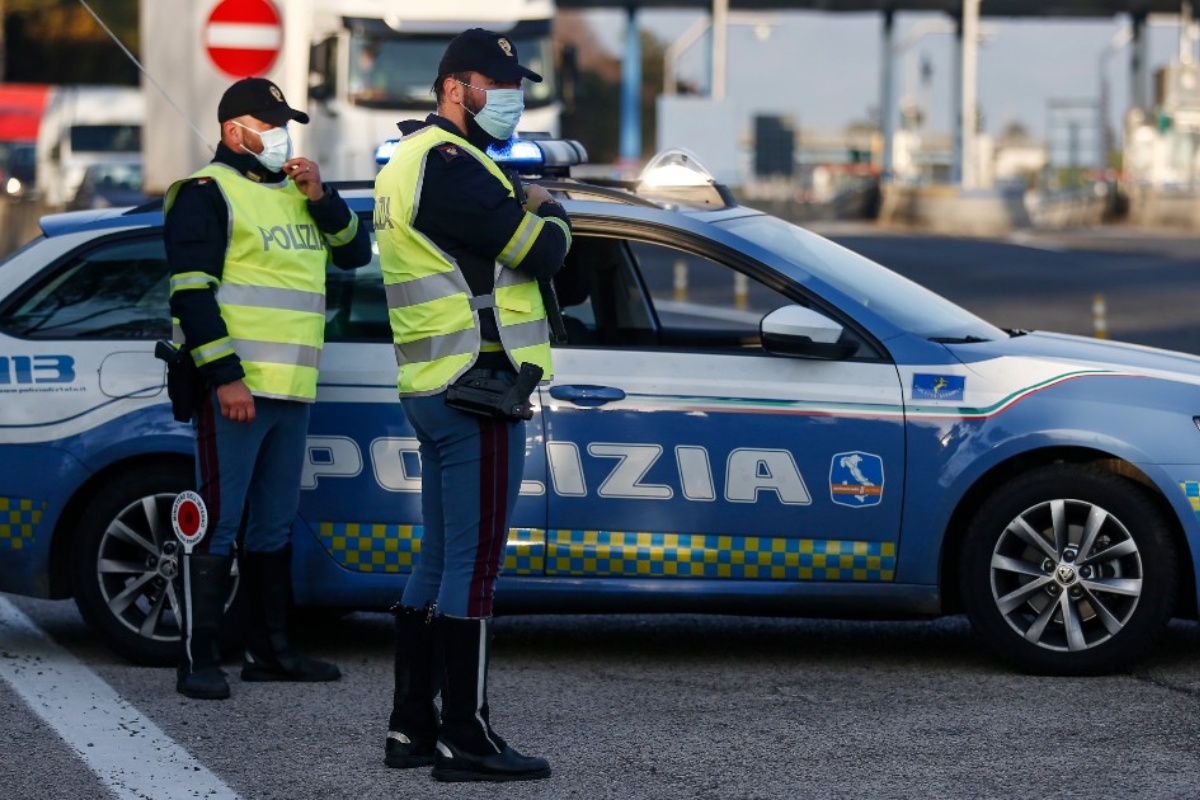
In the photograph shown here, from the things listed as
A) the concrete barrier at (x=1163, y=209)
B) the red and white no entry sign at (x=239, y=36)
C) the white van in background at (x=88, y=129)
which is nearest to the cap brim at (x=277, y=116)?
the red and white no entry sign at (x=239, y=36)

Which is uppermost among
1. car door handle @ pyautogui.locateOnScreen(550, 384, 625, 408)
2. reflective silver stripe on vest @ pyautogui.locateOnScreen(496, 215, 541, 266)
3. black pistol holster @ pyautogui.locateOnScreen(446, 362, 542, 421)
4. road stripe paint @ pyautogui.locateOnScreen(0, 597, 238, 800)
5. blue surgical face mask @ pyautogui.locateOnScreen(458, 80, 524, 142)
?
blue surgical face mask @ pyautogui.locateOnScreen(458, 80, 524, 142)

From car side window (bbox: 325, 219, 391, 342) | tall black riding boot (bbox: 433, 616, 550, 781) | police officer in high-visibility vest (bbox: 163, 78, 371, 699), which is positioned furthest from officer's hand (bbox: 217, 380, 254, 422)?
tall black riding boot (bbox: 433, 616, 550, 781)

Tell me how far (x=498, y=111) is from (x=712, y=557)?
1.83m

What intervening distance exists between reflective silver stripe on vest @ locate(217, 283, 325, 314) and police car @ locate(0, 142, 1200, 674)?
0.37m

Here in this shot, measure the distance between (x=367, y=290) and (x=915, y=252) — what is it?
974 inches

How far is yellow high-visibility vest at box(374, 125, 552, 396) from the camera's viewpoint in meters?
5.01

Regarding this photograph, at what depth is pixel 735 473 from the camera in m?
6.28

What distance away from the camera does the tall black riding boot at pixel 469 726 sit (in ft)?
16.9

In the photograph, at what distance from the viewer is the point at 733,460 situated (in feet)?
20.6

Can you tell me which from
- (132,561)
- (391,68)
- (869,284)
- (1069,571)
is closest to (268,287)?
(132,561)

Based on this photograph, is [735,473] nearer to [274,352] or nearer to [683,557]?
[683,557]

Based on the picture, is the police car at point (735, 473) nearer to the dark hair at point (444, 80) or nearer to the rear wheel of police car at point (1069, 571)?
the rear wheel of police car at point (1069, 571)

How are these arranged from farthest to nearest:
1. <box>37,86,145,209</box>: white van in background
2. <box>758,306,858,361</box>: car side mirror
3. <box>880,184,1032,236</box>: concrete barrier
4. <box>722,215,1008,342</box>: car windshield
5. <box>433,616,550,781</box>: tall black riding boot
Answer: <box>880,184,1032,236</box>: concrete barrier < <box>37,86,145,209</box>: white van in background < <box>722,215,1008,342</box>: car windshield < <box>758,306,858,361</box>: car side mirror < <box>433,616,550,781</box>: tall black riding boot

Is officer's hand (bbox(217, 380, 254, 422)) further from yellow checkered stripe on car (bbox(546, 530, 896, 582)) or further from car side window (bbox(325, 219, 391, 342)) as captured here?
yellow checkered stripe on car (bbox(546, 530, 896, 582))
